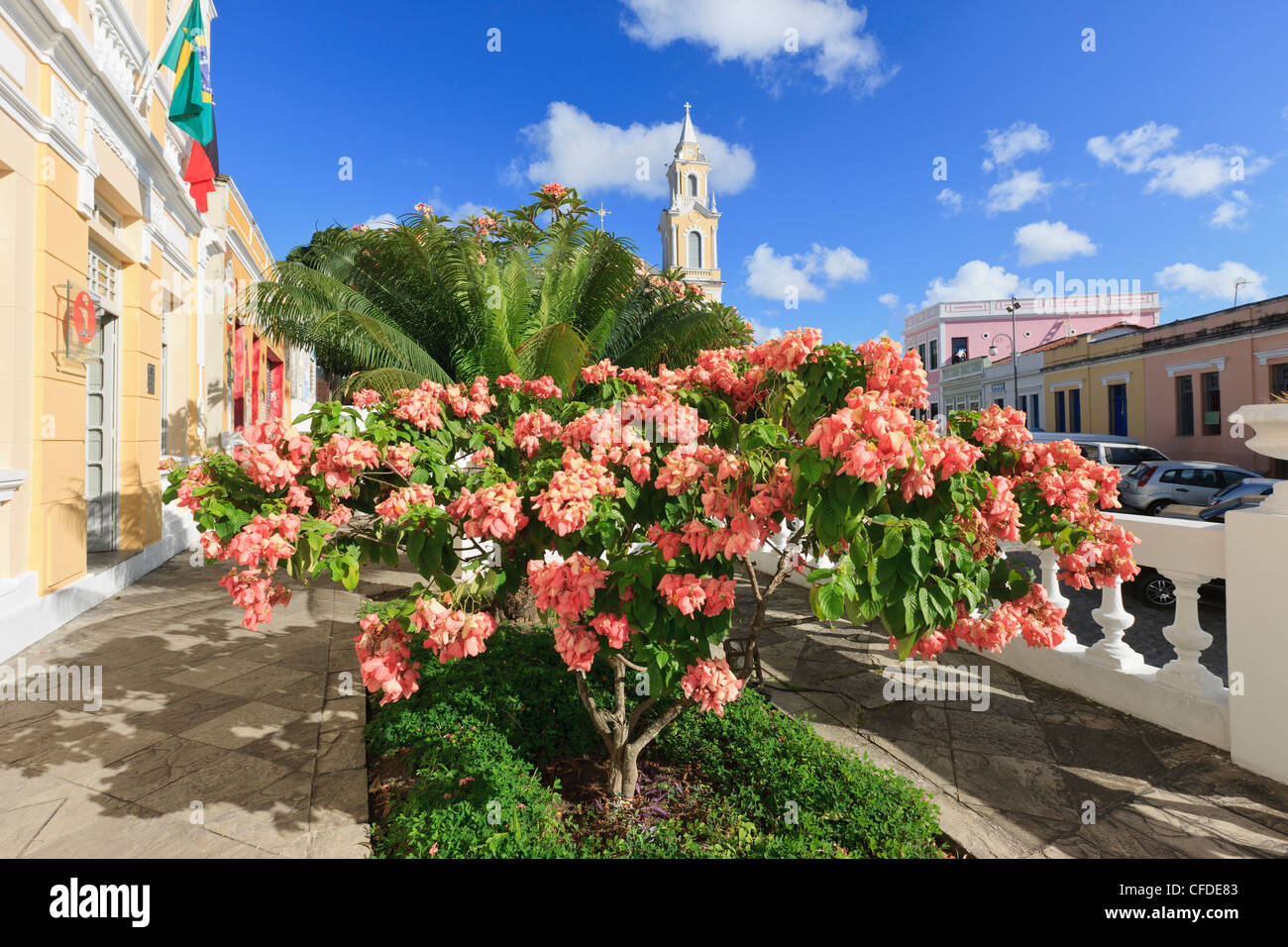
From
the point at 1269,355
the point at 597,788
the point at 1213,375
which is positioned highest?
the point at 1269,355

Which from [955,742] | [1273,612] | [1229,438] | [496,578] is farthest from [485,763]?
[1229,438]

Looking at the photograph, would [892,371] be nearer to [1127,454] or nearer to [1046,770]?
[1046,770]

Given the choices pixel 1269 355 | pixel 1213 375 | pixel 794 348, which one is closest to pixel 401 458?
pixel 794 348

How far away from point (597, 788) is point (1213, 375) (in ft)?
90.6

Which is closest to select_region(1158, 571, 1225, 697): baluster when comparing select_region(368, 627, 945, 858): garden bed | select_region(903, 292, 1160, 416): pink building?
select_region(368, 627, 945, 858): garden bed

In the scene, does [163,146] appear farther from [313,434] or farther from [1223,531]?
[1223,531]

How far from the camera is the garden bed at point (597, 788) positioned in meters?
2.55

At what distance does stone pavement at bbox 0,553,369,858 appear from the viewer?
273cm

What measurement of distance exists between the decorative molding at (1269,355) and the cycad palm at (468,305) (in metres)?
22.1

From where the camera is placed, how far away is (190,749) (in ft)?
11.4

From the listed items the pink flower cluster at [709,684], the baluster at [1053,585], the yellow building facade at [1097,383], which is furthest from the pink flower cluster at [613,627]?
the yellow building facade at [1097,383]

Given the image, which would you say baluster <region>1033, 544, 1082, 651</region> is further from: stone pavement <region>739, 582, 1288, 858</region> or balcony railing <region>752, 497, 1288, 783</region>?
stone pavement <region>739, 582, 1288, 858</region>

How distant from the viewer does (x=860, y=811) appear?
271 centimetres

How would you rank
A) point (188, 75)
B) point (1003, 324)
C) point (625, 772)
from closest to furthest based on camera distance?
point (625, 772) < point (188, 75) < point (1003, 324)
